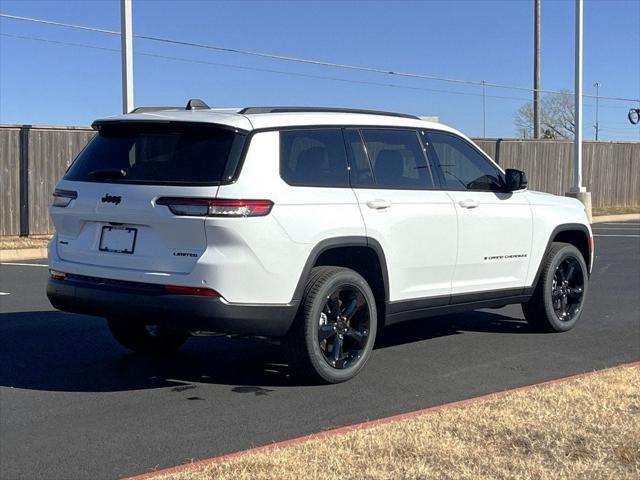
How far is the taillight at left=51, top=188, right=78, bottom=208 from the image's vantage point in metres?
6.36

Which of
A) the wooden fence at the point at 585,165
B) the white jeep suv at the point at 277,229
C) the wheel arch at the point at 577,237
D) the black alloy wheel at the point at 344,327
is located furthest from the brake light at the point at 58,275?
the wooden fence at the point at 585,165

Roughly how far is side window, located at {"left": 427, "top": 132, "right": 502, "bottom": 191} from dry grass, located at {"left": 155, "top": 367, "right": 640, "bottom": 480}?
234 cm

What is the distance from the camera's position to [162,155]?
6.10 m

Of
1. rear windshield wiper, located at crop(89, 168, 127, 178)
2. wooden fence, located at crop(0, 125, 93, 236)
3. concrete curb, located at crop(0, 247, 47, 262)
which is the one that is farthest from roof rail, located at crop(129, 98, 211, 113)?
wooden fence, located at crop(0, 125, 93, 236)

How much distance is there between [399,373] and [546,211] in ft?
7.84

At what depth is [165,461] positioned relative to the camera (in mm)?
4695

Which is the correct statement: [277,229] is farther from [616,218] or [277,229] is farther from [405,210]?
[616,218]

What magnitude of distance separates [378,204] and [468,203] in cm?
110

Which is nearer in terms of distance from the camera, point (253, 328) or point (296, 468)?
point (296, 468)

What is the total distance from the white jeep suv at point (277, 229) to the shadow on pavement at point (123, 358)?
12.8 inches

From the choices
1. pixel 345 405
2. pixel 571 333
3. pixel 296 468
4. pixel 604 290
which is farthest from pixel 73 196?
pixel 604 290

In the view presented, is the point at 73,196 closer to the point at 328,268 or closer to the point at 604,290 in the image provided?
the point at 328,268

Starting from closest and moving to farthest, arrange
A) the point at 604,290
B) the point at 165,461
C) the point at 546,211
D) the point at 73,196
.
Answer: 1. the point at 165,461
2. the point at 73,196
3. the point at 546,211
4. the point at 604,290

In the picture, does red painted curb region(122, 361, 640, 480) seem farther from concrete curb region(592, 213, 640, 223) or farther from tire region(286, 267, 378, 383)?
concrete curb region(592, 213, 640, 223)
